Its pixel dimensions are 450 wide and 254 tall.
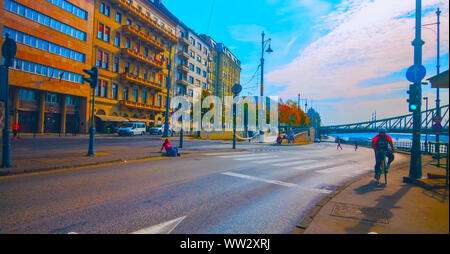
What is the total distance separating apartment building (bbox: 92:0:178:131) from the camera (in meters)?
37.8

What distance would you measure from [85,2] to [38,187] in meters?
37.1

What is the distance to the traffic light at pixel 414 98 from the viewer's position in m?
6.71

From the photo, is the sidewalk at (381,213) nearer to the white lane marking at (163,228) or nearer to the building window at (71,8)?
the white lane marking at (163,228)

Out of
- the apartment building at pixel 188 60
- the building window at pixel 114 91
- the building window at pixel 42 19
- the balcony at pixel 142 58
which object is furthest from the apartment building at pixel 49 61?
the apartment building at pixel 188 60

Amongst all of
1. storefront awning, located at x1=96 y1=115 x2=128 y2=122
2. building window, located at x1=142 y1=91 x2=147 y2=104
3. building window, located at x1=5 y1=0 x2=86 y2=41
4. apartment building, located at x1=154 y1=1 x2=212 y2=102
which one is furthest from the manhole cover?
apartment building, located at x1=154 y1=1 x2=212 y2=102

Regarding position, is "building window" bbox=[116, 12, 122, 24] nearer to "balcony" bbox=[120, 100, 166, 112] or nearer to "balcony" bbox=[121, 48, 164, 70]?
"balcony" bbox=[121, 48, 164, 70]

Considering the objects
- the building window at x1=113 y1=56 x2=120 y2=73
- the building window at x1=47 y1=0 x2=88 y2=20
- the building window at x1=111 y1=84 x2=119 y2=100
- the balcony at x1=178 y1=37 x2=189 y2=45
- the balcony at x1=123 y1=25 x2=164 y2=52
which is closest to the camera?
the building window at x1=47 y1=0 x2=88 y2=20

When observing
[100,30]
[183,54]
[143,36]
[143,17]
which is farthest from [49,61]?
[183,54]

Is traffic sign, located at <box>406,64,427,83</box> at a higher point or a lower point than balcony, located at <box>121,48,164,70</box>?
lower

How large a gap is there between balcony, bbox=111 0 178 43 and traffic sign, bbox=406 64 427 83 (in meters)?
41.7

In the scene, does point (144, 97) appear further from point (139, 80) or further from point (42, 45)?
point (42, 45)

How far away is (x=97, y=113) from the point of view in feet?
122
